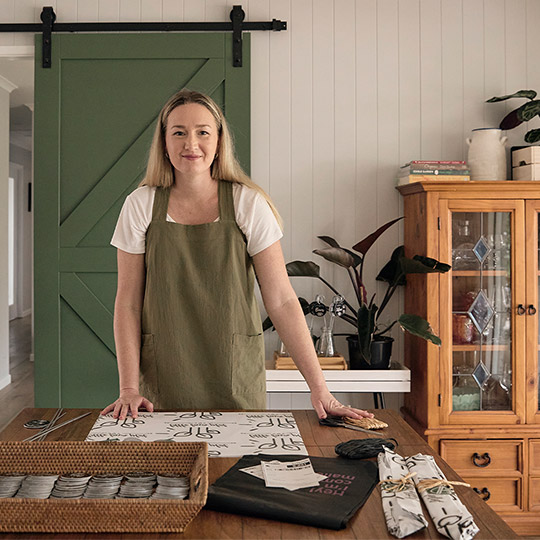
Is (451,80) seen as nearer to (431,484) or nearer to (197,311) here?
(197,311)

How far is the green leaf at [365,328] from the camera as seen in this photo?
315 cm

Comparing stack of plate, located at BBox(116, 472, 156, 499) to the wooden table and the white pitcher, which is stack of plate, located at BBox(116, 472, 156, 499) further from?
the white pitcher

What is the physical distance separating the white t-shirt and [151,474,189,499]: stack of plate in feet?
2.79

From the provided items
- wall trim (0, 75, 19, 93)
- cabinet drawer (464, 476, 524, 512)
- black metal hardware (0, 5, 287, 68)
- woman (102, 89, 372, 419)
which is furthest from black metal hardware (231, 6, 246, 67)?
wall trim (0, 75, 19, 93)

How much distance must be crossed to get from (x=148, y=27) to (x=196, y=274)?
208cm

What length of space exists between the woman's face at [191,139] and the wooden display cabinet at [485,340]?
1.57m

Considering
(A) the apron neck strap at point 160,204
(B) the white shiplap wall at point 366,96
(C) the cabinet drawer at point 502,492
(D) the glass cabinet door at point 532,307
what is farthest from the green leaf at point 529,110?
(A) the apron neck strap at point 160,204

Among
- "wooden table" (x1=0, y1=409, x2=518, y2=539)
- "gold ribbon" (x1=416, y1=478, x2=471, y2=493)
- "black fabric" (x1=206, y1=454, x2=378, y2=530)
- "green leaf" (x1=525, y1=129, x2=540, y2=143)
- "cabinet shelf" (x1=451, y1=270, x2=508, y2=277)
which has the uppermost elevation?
"green leaf" (x1=525, y1=129, x2=540, y2=143)

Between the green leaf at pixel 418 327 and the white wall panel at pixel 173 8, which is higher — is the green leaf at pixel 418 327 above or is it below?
below

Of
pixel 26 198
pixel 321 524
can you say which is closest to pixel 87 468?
pixel 321 524

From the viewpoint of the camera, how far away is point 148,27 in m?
3.41

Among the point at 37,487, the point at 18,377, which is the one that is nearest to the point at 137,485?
the point at 37,487

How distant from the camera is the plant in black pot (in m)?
3.03

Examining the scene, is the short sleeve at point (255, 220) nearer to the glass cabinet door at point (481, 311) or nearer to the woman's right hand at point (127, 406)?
the woman's right hand at point (127, 406)
